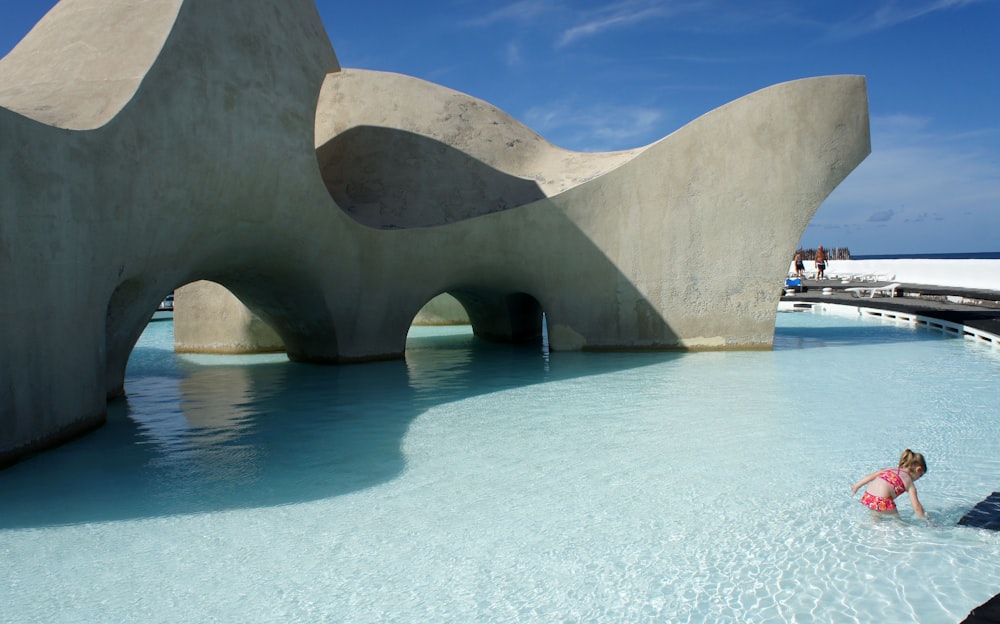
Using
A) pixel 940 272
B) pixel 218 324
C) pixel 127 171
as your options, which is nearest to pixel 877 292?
pixel 940 272

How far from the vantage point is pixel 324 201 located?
11.7 metres

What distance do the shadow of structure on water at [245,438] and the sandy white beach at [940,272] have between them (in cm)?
1878

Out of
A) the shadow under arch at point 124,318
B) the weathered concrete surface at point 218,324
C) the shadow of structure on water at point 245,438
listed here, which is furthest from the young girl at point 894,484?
the weathered concrete surface at point 218,324

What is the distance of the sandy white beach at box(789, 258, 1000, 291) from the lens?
2622cm

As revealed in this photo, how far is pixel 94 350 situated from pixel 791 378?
29.6 feet

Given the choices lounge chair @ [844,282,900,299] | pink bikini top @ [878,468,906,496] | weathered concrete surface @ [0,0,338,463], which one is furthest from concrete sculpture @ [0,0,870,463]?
lounge chair @ [844,282,900,299]

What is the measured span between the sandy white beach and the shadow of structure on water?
739 inches

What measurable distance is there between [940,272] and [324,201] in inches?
1046

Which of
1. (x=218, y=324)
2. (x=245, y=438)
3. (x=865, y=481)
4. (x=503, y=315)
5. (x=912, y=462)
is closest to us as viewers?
(x=912, y=462)

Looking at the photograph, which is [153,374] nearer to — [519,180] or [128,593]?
[519,180]

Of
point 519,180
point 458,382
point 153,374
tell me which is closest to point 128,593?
point 458,382

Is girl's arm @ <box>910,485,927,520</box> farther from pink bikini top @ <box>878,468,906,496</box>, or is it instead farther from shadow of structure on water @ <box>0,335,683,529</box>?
shadow of structure on water @ <box>0,335,683,529</box>

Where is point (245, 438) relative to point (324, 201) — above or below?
below

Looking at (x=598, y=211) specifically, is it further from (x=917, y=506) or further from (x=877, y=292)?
(x=877, y=292)
